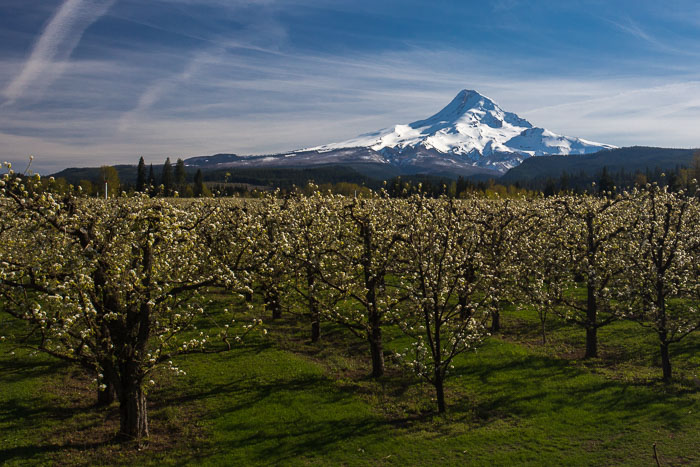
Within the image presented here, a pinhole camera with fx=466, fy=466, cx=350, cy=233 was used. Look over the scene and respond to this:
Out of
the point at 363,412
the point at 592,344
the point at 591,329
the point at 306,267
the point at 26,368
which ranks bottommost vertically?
the point at 363,412

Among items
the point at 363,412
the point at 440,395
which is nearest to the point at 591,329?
the point at 440,395

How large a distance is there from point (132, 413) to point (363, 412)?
370 inches

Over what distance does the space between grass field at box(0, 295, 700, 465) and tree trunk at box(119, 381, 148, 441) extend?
636 mm

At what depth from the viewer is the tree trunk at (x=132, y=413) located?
17734mm

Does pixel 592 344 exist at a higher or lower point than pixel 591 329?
lower

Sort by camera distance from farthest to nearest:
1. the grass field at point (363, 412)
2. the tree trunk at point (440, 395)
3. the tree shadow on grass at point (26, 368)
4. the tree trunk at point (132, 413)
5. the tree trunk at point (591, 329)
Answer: the tree trunk at point (591, 329) → the tree shadow on grass at point (26, 368) → the tree trunk at point (440, 395) → the tree trunk at point (132, 413) → the grass field at point (363, 412)

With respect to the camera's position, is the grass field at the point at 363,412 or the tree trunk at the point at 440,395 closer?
the grass field at the point at 363,412

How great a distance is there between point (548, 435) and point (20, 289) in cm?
2008

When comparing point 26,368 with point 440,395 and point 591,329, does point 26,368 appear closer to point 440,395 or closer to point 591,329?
point 440,395

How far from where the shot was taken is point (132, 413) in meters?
17.9

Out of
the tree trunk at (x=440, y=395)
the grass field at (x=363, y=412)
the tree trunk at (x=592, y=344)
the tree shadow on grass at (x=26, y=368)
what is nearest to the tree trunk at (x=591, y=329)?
the tree trunk at (x=592, y=344)

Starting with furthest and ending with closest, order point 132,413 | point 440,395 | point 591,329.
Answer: point 591,329 < point 440,395 < point 132,413

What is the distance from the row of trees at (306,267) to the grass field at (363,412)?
150 centimetres

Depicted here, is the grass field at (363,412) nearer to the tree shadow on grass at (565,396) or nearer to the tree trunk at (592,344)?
the tree shadow on grass at (565,396)
